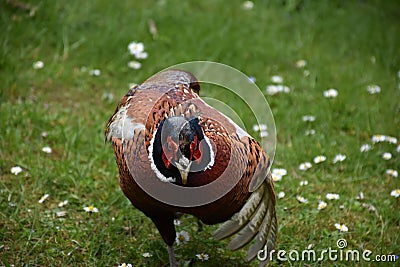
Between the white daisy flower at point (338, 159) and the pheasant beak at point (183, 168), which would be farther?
the white daisy flower at point (338, 159)

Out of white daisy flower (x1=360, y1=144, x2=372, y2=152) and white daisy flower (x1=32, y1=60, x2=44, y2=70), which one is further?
white daisy flower (x1=32, y1=60, x2=44, y2=70)

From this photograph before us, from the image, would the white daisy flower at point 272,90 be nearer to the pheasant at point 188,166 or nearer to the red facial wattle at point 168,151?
the pheasant at point 188,166

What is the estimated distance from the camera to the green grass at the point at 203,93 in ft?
11.2

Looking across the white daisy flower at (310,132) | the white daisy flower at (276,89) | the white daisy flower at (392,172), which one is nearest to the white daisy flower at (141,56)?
the white daisy flower at (276,89)

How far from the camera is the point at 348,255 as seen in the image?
331 centimetres

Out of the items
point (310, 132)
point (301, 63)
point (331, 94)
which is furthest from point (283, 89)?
point (310, 132)

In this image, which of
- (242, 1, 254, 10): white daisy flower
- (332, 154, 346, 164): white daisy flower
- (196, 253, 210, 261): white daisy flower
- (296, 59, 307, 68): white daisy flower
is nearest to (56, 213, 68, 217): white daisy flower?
(196, 253, 210, 261): white daisy flower

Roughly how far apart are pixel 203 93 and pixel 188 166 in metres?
2.40

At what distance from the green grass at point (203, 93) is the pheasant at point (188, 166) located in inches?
12.9

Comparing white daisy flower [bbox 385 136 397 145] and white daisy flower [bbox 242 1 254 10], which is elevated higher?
white daisy flower [bbox 242 1 254 10]

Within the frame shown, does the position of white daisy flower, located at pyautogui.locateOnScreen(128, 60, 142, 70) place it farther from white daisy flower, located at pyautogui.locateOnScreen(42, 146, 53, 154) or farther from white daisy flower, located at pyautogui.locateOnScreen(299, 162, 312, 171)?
white daisy flower, located at pyautogui.locateOnScreen(299, 162, 312, 171)

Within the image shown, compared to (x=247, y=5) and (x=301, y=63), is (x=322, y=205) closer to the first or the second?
(x=301, y=63)

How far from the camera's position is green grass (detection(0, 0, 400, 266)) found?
3412 mm

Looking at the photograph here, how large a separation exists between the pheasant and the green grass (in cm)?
33
